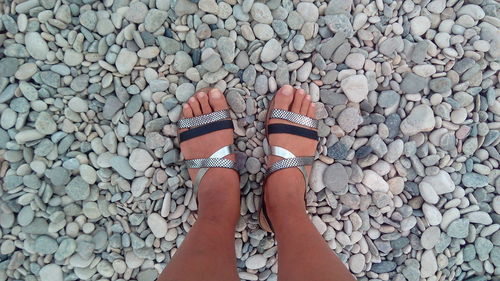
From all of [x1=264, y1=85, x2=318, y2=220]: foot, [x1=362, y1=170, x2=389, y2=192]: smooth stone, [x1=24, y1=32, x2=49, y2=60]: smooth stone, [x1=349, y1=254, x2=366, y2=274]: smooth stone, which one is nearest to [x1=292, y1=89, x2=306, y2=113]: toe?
[x1=264, y1=85, x2=318, y2=220]: foot

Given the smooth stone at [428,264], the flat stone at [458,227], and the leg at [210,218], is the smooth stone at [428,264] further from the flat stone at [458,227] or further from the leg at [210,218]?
the leg at [210,218]

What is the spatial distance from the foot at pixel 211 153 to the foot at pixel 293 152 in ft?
0.43

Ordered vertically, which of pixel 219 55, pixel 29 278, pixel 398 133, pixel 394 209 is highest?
pixel 219 55

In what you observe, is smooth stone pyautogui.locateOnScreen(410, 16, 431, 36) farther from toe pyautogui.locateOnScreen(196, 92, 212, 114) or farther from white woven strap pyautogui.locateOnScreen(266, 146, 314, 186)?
toe pyautogui.locateOnScreen(196, 92, 212, 114)

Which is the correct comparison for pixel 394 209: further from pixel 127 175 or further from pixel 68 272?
pixel 68 272

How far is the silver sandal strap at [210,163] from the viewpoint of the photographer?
155 cm

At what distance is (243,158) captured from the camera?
5.29 feet

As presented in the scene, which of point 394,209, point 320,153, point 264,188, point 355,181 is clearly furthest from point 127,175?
point 394,209

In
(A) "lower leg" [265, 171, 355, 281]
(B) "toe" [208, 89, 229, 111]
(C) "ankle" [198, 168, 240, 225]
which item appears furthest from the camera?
(B) "toe" [208, 89, 229, 111]

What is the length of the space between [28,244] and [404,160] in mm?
1449

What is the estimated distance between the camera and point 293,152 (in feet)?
5.17

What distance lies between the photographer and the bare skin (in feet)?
3.92

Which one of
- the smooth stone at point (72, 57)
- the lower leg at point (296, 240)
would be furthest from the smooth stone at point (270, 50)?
the smooth stone at point (72, 57)

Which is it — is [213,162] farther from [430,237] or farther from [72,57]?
[430,237]
